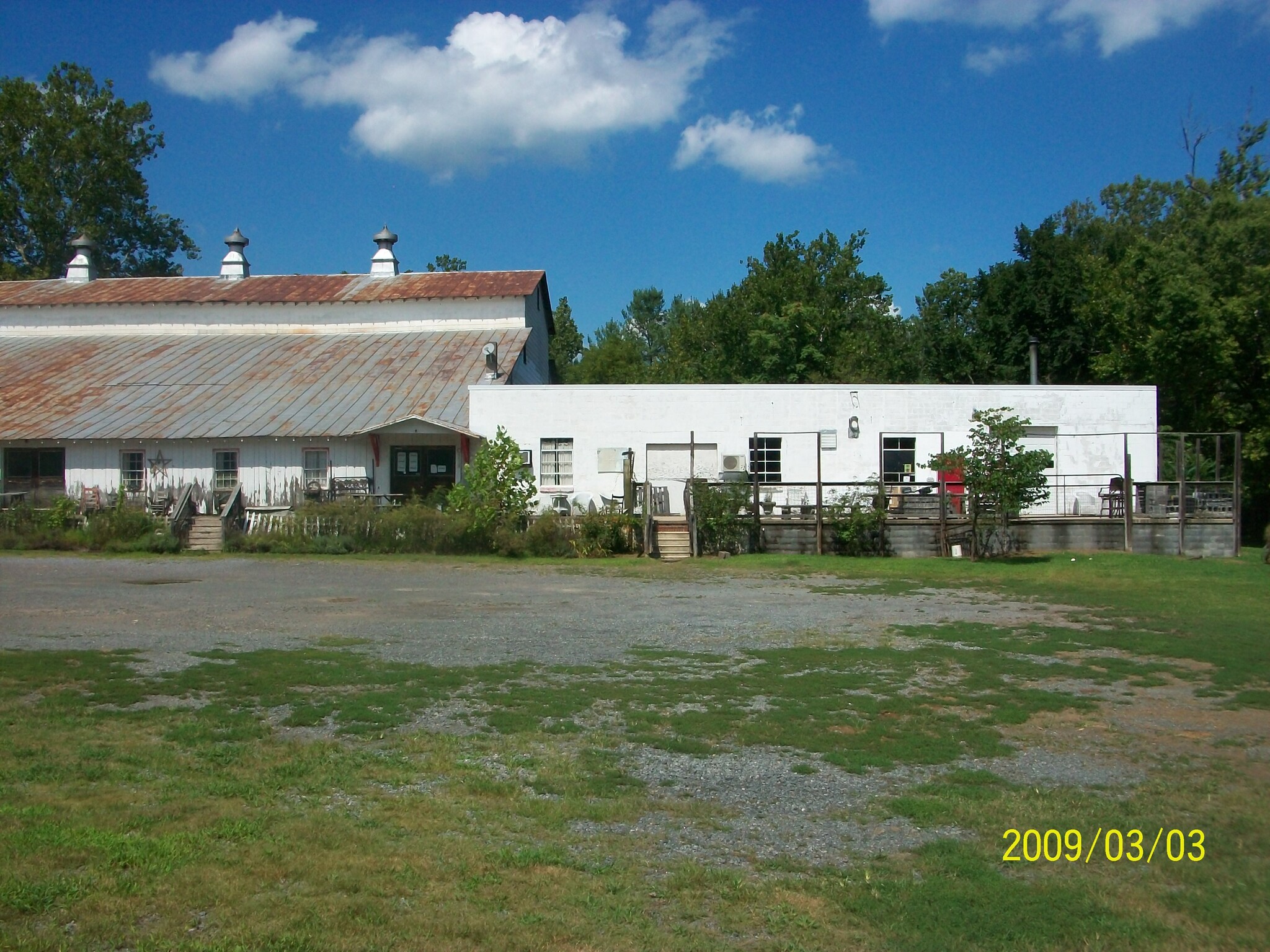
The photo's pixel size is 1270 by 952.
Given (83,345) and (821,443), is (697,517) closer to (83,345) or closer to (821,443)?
(821,443)

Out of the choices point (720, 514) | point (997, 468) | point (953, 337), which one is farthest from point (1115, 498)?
point (953, 337)

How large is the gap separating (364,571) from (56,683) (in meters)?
10.9

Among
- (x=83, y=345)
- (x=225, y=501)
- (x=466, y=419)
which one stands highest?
(x=83, y=345)

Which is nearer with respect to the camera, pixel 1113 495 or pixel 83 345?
pixel 1113 495

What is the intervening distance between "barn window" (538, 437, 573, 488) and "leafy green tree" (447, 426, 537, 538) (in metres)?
1.80

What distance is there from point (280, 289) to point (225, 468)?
11786 millimetres

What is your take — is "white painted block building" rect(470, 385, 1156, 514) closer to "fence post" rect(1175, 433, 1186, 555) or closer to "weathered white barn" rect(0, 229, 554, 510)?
"fence post" rect(1175, 433, 1186, 555)

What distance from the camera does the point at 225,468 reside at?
27.5 m

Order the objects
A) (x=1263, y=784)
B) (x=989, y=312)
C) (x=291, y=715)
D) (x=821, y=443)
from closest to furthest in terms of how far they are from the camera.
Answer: (x=1263, y=784) → (x=291, y=715) → (x=821, y=443) → (x=989, y=312)

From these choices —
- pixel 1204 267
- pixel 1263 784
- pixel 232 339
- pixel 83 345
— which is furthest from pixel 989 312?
pixel 1263 784

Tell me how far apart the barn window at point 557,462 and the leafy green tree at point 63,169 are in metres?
38.9

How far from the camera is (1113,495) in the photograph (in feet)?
79.0

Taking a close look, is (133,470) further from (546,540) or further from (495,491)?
(546,540)
